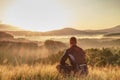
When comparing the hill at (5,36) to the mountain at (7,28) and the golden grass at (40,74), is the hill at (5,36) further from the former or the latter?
the golden grass at (40,74)

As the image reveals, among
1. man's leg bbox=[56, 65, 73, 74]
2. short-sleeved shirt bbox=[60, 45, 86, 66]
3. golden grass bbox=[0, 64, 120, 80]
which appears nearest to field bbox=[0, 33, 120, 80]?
golden grass bbox=[0, 64, 120, 80]

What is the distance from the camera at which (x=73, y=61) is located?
6.20 metres

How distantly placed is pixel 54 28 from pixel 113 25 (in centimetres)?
129

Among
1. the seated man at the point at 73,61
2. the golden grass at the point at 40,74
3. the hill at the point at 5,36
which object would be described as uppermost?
the hill at the point at 5,36

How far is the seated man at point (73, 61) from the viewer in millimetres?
6141

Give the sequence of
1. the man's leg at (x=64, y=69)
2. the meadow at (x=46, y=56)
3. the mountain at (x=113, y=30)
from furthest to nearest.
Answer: the mountain at (x=113, y=30)
the meadow at (x=46, y=56)
the man's leg at (x=64, y=69)

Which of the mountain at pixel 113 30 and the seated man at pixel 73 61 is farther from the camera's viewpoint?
the mountain at pixel 113 30

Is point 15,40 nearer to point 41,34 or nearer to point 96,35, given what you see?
point 41,34

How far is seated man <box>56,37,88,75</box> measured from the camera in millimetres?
6141

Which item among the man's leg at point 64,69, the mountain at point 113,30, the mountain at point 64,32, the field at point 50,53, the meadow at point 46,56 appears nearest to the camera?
the man's leg at point 64,69

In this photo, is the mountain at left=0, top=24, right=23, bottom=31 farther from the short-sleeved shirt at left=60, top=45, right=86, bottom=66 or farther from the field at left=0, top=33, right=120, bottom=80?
the short-sleeved shirt at left=60, top=45, right=86, bottom=66

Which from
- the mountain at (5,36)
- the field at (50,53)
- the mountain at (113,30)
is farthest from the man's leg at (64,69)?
the mountain at (113,30)

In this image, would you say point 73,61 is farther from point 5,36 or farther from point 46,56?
point 5,36

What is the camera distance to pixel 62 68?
614 cm
